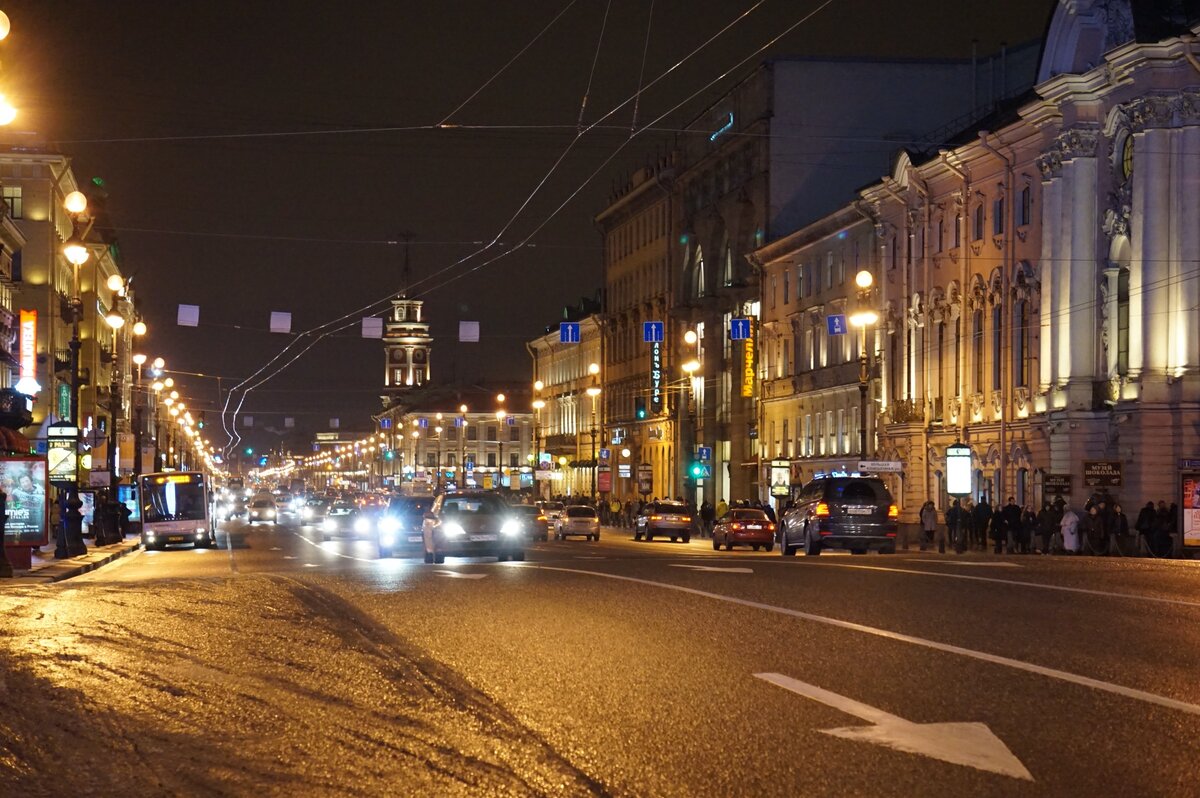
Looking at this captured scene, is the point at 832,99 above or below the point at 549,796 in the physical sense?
above

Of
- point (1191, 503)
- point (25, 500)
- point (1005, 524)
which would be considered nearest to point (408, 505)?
point (25, 500)

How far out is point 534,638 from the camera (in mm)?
14305

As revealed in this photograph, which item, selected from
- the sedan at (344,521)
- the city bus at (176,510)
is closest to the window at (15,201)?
the sedan at (344,521)

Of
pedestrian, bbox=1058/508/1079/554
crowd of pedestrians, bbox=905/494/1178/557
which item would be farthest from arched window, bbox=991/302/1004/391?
pedestrian, bbox=1058/508/1079/554

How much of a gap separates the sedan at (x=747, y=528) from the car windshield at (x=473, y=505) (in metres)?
23.5

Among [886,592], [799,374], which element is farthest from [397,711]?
[799,374]

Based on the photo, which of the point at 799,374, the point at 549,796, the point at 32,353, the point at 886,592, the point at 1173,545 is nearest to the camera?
the point at 549,796

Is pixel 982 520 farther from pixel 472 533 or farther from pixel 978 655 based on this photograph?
pixel 978 655

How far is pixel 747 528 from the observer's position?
2235 inches

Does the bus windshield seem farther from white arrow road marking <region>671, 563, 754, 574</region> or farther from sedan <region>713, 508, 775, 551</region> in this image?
white arrow road marking <region>671, 563, 754, 574</region>

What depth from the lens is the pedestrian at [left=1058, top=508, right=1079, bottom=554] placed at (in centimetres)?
4472

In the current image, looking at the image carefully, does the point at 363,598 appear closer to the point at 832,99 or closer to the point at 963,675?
the point at 963,675

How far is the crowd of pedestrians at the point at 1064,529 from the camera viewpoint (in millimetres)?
44312

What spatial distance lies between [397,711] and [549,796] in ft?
9.51
